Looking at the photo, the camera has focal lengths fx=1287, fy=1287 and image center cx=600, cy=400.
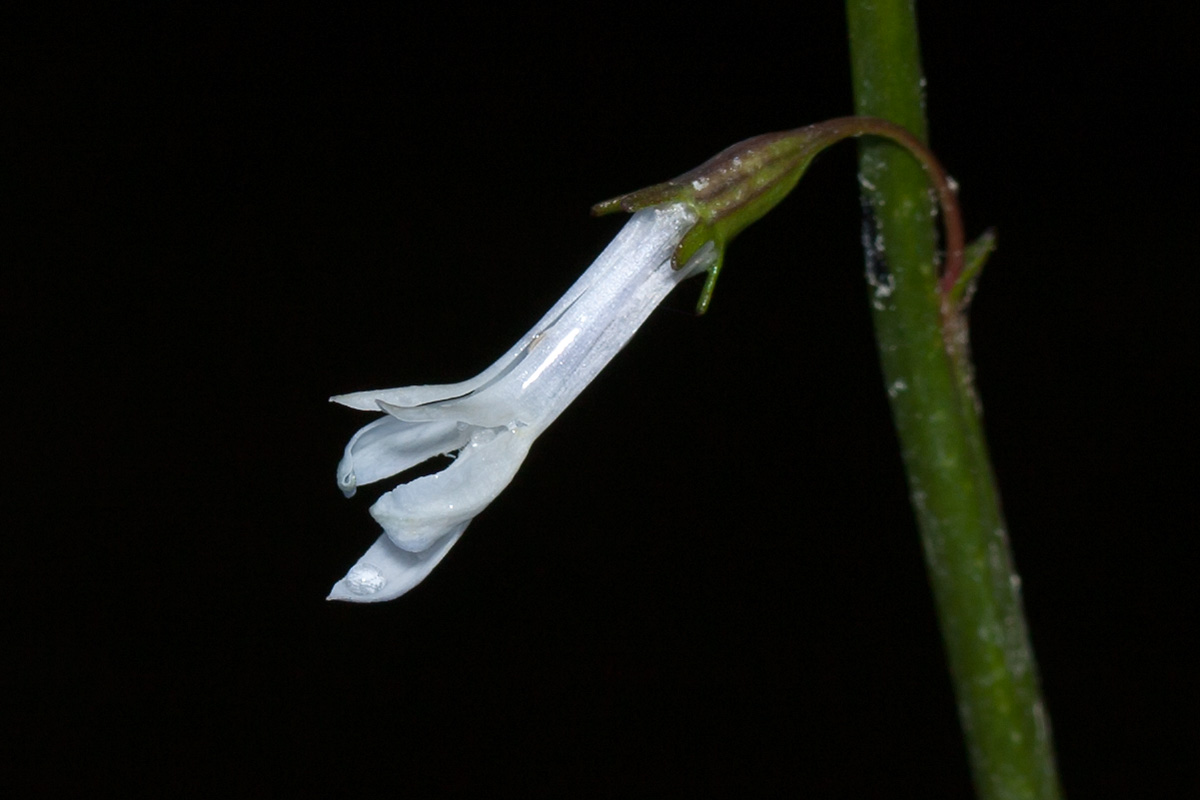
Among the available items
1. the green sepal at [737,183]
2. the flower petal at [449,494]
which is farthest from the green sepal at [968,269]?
the flower petal at [449,494]

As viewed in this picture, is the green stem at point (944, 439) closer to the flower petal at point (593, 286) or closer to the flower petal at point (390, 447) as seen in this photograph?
the flower petal at point (593, 286)

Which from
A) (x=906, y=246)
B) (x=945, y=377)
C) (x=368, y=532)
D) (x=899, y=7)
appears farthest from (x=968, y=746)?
(x=368, y=532)

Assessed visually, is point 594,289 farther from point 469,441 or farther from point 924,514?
point 924,514

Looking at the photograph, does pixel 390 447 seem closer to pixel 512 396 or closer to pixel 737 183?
pixel 512 396

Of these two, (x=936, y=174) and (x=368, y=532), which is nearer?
(x=936, y=174)

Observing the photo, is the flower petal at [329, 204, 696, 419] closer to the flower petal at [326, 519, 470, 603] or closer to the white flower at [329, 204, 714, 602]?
the white flower at [329, 204, 714, 602]

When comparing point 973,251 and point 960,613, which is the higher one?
point 973,251

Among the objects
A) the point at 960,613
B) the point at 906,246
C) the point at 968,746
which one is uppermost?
the point at 906,246

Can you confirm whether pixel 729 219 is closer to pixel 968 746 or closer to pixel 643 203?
pixel 643 203
